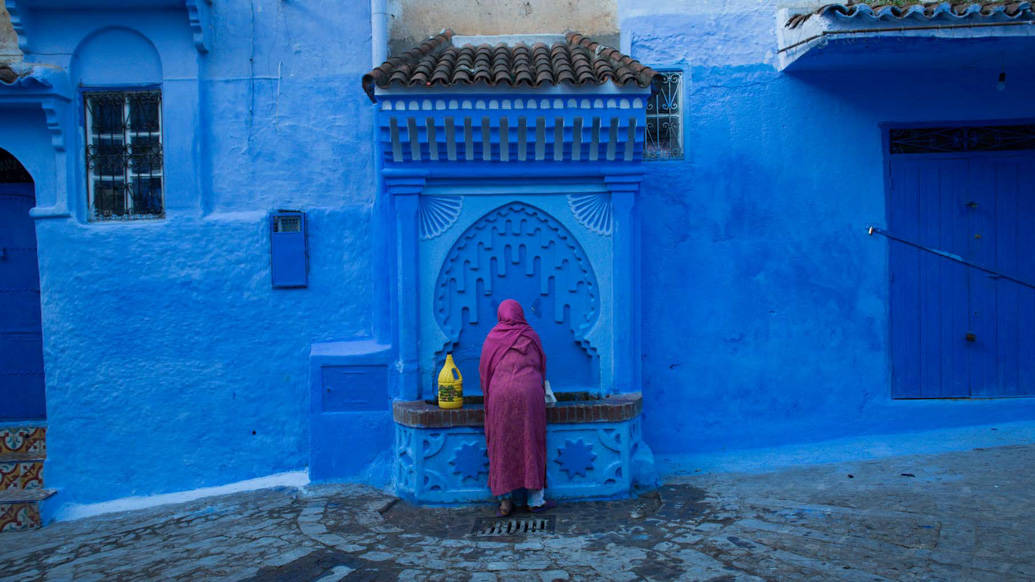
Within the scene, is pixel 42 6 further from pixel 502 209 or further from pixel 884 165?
pixel 884 165

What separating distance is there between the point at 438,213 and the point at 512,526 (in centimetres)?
241

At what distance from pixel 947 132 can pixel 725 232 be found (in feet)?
7.04

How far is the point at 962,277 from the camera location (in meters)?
6.77

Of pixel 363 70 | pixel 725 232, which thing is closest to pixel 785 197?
pixel 725 232

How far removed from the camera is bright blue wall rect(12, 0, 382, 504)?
6.47m

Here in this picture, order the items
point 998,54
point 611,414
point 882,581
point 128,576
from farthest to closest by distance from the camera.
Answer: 1. point 998,54
2. point 611,414
3. point 128,576
4. point 882,581

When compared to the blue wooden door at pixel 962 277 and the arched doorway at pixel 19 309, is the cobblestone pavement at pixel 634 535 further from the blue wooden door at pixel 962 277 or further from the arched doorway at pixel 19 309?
the arched doorway at pixel 19 309

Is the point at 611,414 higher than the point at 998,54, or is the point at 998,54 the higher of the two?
the point at 998,54

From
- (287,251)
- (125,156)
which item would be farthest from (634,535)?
(125,156)

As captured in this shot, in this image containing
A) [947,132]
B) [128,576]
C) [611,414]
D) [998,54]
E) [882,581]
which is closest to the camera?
[882,581]

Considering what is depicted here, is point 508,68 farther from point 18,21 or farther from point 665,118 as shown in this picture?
point 18,21

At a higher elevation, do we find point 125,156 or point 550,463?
point 125,156

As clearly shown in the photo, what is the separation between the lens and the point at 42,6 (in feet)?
21.0

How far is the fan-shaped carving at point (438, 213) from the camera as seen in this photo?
606 centimetres
